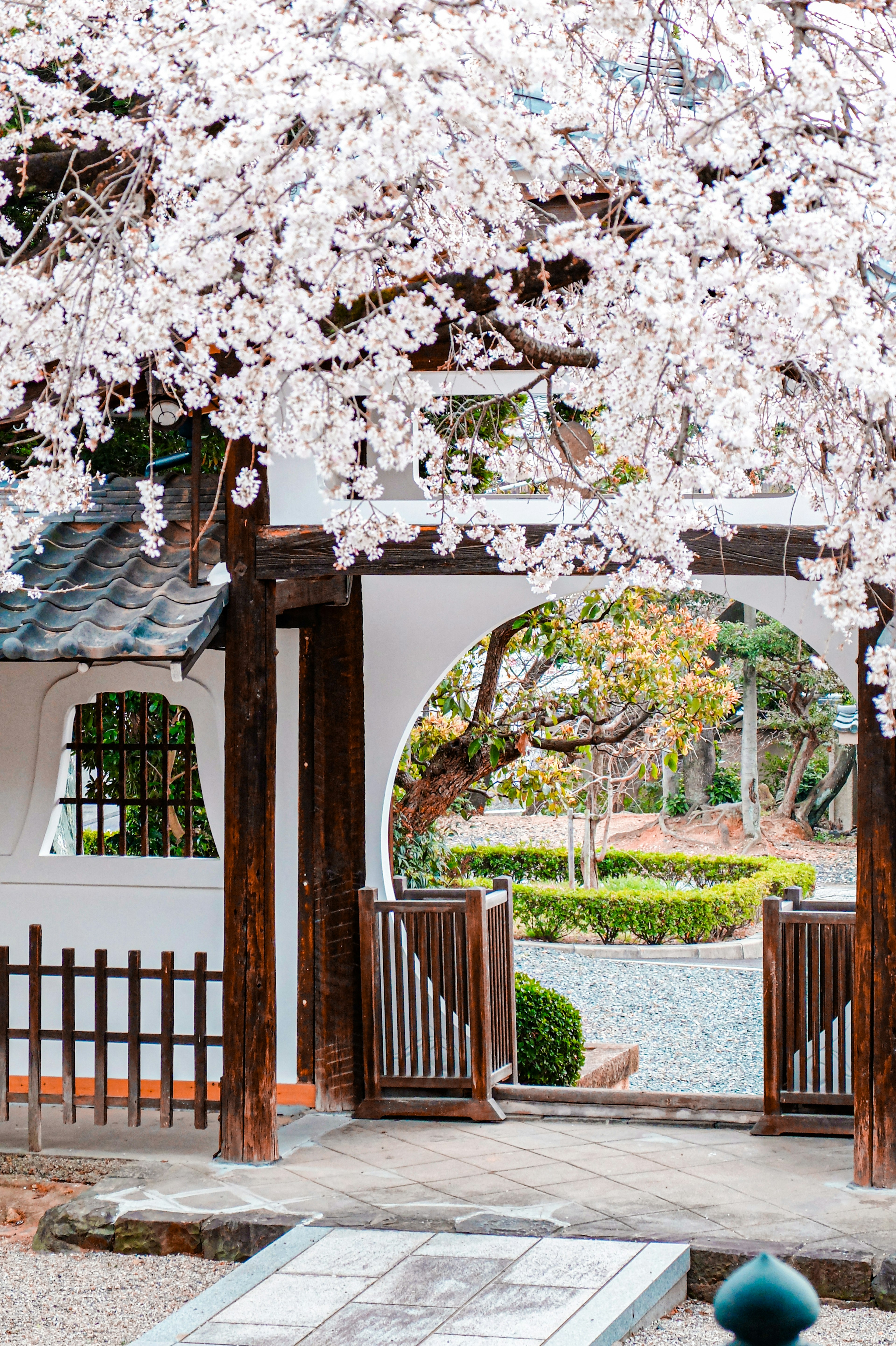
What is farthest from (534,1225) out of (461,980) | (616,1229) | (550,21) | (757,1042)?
(757,1042)

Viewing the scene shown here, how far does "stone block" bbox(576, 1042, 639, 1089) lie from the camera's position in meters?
7.67

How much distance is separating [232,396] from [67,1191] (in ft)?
10.5

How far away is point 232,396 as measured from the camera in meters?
3.57

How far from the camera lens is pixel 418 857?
25.8ft

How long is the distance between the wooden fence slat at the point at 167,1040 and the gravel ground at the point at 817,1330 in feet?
6.90

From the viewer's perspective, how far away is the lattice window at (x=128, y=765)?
20.4 feet

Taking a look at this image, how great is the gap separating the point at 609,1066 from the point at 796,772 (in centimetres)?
1519

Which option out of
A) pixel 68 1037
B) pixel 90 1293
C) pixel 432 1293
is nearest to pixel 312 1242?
pixel 432 1293

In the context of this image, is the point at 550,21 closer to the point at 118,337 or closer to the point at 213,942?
the point at 118,337

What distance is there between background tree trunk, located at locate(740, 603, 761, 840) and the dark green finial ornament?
20173mm

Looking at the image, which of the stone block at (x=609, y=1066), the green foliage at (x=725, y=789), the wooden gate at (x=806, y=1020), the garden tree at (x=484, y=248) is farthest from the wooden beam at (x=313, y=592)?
the green foliage at (x=725, y=789)

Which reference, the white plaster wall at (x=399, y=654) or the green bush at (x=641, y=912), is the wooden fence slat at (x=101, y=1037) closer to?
the white plaster wall at (x=399, y=654)

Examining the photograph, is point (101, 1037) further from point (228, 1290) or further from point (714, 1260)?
point (714, 1260)

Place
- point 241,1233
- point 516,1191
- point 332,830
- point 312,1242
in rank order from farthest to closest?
point 332,830 < point 516,1191 < point 241,1233 < point 312,1242
